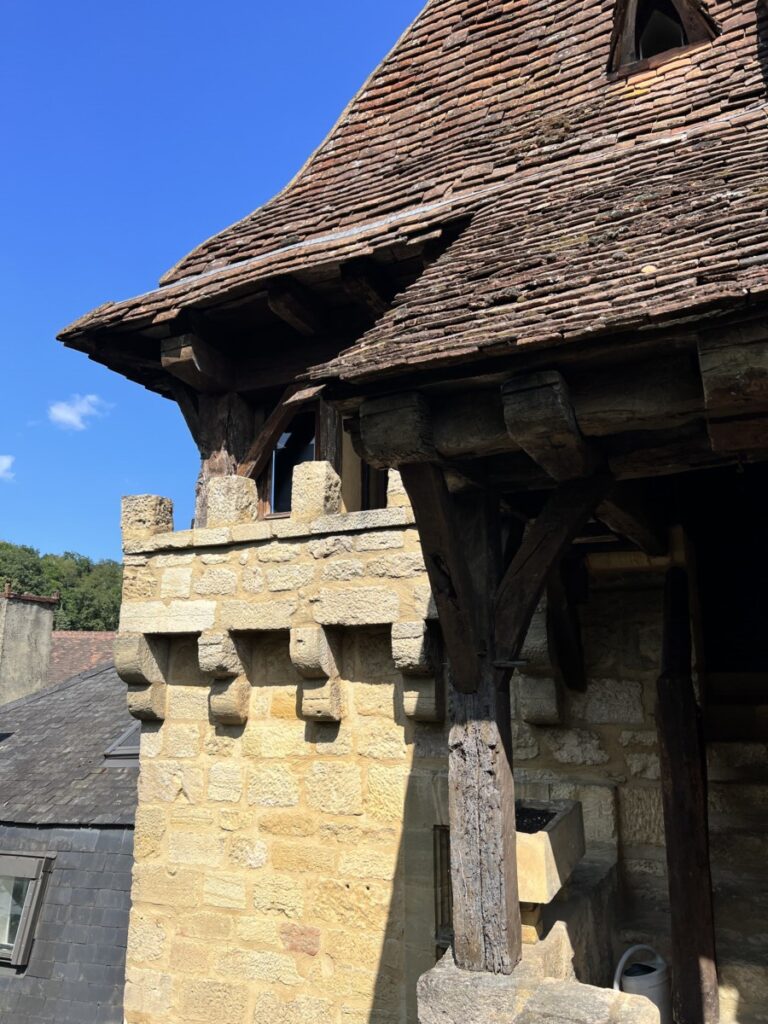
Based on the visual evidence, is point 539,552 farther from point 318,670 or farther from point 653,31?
point 653,31

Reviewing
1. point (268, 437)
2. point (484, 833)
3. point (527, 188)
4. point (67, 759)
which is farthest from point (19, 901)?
point (527, 188)

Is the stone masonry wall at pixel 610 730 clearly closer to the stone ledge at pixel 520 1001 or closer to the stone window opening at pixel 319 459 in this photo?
the stone ledge at pixel 520 1001

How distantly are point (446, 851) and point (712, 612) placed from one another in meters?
2.01

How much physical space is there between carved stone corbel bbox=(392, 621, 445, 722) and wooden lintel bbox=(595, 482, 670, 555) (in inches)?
44.1

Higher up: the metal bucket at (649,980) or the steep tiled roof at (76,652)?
the steep tiled roof at (76,652)

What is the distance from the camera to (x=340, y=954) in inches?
165

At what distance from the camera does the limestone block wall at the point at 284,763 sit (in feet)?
13.6

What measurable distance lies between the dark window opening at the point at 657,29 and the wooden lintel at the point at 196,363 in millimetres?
3276

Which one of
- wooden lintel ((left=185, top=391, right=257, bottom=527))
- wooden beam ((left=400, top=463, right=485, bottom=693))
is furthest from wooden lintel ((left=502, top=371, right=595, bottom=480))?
wooden lintel ((left=185, top=391, right=257, bottom=527))

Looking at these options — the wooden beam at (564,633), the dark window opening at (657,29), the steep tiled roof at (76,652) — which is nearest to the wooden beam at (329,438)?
the wooden beam at (564,633)

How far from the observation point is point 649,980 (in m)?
3.44

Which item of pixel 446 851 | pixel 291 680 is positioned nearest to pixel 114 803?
pixel 291 680

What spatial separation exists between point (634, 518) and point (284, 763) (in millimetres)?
2443

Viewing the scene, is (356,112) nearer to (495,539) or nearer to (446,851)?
(495,539)
